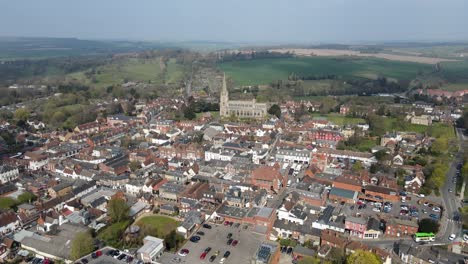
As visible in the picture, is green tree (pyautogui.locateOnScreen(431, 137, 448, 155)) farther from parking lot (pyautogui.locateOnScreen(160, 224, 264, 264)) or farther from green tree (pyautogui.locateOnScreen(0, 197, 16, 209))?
green tree (pyautogui.locateOnScreen(0, 197, 16, 209))

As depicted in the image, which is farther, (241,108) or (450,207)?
(241,108)

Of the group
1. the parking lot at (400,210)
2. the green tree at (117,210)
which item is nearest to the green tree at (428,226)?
the parking lot at (400,210)

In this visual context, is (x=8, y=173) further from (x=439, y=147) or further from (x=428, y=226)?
(x=439, y=147)

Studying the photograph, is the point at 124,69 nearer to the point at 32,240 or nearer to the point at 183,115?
the point at 183,115

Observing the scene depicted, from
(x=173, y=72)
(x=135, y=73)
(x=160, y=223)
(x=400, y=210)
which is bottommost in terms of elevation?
(x=160, y=223)

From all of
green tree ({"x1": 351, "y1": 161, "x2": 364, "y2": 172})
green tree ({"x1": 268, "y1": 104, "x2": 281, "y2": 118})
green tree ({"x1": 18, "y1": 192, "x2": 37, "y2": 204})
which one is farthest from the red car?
green tree ({"x1": 268, "y1": 104, "x2": 281, "y2": 118})

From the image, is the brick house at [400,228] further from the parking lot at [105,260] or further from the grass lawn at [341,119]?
the grass lawn at [341,119]

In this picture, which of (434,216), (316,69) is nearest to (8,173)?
(434,216)
